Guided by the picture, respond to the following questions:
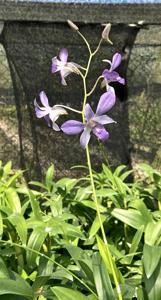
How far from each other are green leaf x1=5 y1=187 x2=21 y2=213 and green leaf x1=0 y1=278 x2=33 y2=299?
796mm

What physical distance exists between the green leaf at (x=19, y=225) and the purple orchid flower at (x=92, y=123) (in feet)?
2.49

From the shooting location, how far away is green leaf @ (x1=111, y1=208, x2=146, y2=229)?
6.41ft

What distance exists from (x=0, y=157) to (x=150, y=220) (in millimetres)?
1670

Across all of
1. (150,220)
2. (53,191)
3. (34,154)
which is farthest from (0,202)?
(34,154)

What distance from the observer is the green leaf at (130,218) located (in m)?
1.95

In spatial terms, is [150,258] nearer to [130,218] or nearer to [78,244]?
[130,218]

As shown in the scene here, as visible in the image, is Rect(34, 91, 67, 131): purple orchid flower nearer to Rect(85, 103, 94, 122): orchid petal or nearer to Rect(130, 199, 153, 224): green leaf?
Rect(85, 103, 94, 122): orchid petal

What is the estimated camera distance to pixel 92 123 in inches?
46.2

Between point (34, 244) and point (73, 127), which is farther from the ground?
point (73, 127)

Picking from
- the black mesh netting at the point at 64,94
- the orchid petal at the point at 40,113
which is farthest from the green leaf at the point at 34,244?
the black mesh netting at the point at 64,94

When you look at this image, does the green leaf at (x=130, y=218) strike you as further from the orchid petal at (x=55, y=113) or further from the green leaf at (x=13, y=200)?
the orchid petal at (x=55, y=113)

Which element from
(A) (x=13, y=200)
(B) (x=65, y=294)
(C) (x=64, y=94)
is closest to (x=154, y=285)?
(B) (x=65, y=294)

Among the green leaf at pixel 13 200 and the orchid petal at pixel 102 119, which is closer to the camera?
the orchid petal at pixel 102 119

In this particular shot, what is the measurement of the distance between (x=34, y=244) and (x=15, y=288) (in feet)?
1.46
